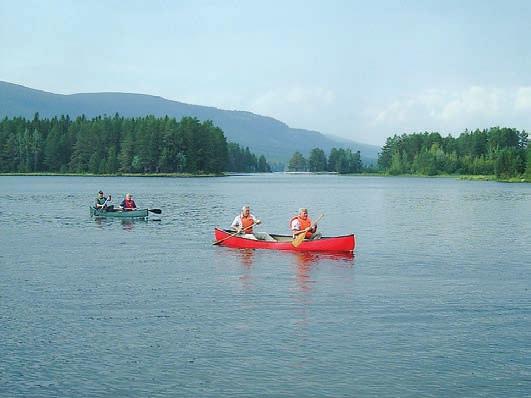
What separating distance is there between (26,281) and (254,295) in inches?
367

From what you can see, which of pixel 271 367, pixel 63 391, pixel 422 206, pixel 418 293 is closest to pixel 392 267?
pixel 418 293

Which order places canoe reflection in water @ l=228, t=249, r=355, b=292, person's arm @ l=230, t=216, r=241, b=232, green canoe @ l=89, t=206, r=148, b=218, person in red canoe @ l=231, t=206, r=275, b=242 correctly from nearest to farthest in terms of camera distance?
1. canoe reflection in water @ l=228, t=249, r=355, b=292
2. person in red canoe @ l=231, t=206, r=275, b=242
3. person's arm @ l=230, t=216, r=241, b=232
4. green canoe @ l=89, t=206, r=148, b=218

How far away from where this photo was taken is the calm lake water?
53.7 feet

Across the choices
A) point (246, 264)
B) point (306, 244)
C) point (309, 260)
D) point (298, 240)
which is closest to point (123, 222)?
point (298, 240)

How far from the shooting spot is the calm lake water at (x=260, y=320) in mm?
16375

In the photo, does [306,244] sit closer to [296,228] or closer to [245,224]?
[296,228]

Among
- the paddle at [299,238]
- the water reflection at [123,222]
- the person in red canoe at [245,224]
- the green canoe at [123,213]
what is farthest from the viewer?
the green canoe at [123,213]

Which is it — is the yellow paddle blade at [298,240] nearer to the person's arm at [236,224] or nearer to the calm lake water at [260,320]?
the calm lake water at [260,320]

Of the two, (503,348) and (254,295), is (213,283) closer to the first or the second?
(254,295)

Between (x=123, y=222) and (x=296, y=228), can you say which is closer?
(x=296, y=228)

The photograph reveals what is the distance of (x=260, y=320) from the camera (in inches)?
856

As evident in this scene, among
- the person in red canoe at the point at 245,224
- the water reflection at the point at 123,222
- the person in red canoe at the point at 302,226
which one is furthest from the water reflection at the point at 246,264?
the water reflection at the point at 123,222

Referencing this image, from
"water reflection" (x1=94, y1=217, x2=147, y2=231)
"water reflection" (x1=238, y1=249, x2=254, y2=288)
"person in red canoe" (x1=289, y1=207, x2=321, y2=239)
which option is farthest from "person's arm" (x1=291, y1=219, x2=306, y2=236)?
"water reflection" (x1=94, y1=217, x2=147, y2=231)

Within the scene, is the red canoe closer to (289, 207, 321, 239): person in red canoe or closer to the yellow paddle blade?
the yellow paddle blade
